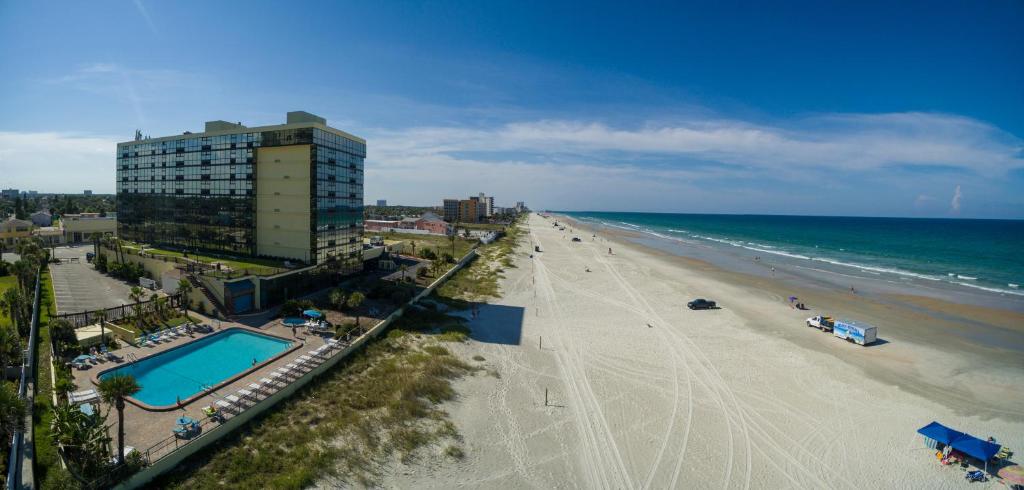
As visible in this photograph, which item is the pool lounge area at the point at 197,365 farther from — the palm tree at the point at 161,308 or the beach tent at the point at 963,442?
the beach tent at the point at 963,442

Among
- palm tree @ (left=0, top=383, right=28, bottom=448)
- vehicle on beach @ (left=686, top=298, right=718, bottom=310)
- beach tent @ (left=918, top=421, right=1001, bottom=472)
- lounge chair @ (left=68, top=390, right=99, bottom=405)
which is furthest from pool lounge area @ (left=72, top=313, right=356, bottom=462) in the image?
vehicle on beach @ (left=686, top=298, right=718, bottom=310)

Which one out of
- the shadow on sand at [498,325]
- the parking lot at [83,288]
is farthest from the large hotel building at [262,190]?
the shadow on sand at [498,325]

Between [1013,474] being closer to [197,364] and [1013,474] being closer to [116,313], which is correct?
[197,364]

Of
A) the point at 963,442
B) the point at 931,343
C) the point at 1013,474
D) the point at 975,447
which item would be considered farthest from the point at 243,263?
the point at 931,343

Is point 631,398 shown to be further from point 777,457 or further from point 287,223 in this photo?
point 287,223

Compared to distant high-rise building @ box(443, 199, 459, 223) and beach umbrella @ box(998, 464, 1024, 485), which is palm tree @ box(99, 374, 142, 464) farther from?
distant high-rise building @ box(443, 199, 459, 223)

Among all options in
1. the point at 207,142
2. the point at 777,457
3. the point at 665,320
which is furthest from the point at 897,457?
the point at 207,142
